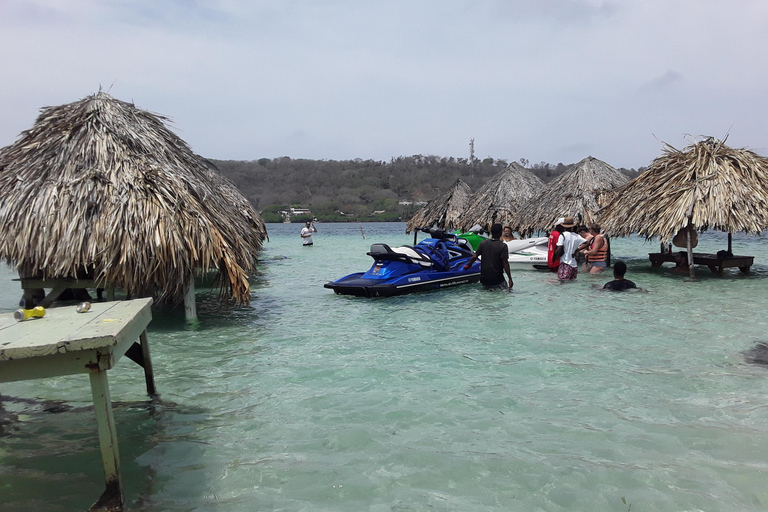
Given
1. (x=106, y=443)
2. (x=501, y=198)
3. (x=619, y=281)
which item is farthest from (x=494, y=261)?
(x=501, y=198)

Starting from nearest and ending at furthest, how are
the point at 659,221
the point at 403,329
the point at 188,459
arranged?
the point at 188,459
the point at 403,329
the point at 659,221

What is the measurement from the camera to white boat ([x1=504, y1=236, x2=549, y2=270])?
15.9 m

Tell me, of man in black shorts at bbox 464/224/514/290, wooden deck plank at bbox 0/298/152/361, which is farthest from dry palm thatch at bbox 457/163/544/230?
wooden deck plank at bbox 0/298/152/361

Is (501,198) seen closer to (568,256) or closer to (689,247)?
(568,256)

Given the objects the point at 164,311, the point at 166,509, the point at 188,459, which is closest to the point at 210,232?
the point at 164,311

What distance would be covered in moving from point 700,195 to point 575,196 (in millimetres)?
5542

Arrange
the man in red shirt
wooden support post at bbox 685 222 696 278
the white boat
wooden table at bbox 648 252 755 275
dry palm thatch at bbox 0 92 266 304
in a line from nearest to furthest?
dry palm thatch at bbox 0 92 266 304 → wooden support post at bbox 685 222 696 278 → wooden table at bbox 648 252 755 275 → the man in red shirt → the white boat

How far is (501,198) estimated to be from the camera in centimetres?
2155

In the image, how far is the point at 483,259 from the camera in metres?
11.4

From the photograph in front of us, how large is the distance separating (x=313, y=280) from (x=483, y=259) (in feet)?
19.4

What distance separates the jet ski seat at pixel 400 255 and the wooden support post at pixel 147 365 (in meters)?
6.21

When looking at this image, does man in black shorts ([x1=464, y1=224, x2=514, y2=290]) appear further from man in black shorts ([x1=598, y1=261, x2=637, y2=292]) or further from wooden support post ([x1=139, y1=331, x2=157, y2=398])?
A: wooden support post ([x1=139, y1=331, x2=157, y2=398])

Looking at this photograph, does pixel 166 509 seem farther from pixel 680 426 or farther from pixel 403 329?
pixel 403 329

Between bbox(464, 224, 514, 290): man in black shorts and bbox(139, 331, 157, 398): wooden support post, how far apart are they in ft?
24.5
